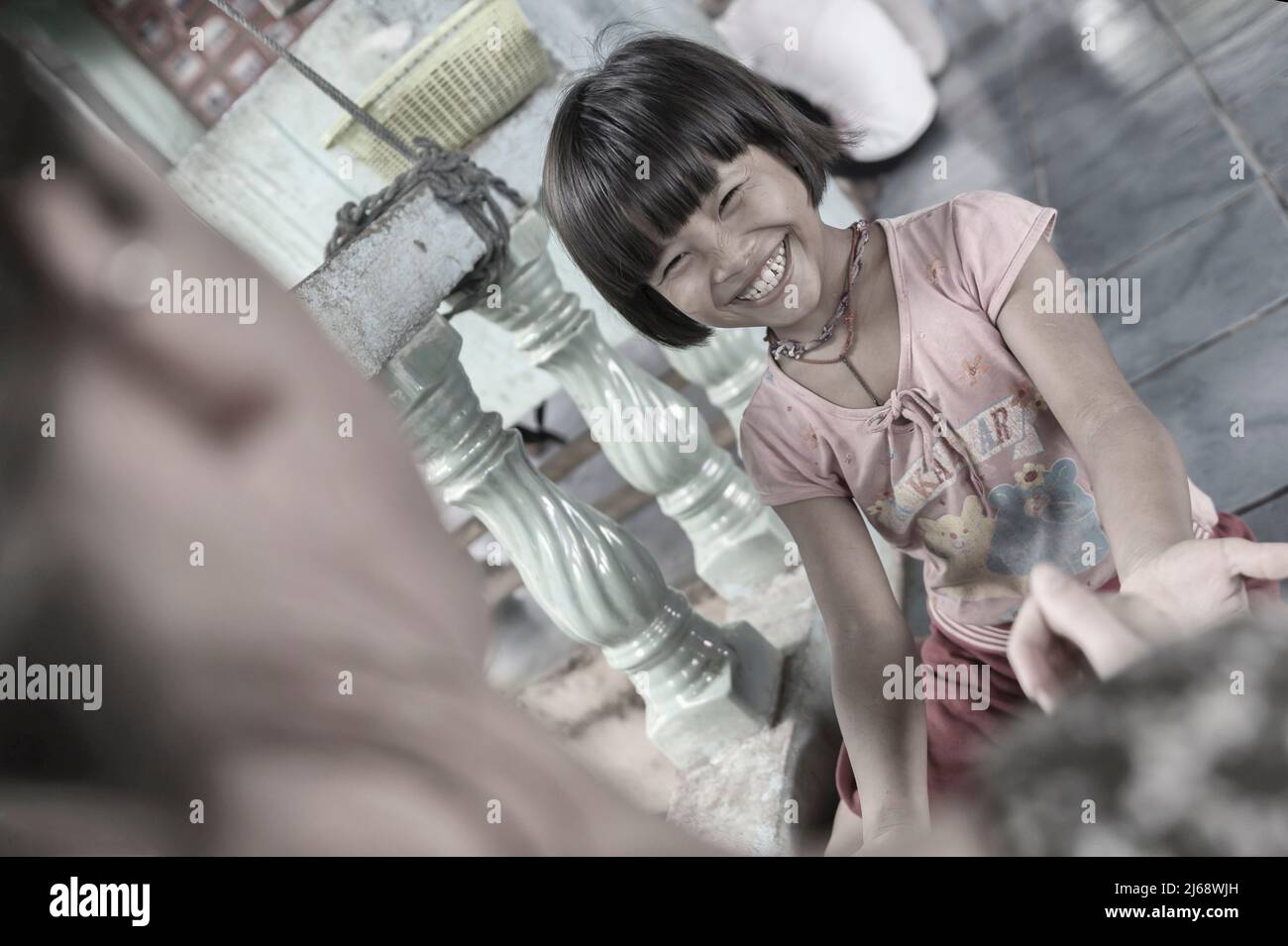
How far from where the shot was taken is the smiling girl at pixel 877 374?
0.62 metres

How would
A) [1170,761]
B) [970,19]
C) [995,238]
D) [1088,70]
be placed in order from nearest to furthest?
[1170,761] < [995,238] < [1088,70] < [970,19]

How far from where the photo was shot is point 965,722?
774 mm

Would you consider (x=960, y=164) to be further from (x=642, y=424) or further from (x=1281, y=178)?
(x=642, y=424)

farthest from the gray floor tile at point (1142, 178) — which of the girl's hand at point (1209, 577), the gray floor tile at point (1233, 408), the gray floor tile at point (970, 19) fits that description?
the girl's hand at point (1209, 577)

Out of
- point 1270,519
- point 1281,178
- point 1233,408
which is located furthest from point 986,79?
point 1270,519

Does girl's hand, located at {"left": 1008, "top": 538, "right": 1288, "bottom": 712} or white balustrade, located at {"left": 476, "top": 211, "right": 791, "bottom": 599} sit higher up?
white balustrade, located at {"left": 476, "top": 211, "right": 791, "bottom": 599}

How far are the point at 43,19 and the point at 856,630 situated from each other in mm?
2499

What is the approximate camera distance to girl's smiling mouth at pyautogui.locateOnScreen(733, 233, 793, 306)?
643mm

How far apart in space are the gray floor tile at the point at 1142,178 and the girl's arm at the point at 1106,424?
909 mm

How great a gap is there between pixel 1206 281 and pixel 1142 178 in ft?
1.29

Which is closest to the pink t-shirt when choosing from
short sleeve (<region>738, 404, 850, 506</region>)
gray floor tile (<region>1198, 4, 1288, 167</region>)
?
short sleeve (<region>738, 404, 850, 506</region>)

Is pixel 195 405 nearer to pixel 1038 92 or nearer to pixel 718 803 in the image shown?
Result: pixel 718 803

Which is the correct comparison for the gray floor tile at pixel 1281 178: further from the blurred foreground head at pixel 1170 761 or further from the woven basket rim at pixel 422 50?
the blurred foreground head at pixel 1170 761

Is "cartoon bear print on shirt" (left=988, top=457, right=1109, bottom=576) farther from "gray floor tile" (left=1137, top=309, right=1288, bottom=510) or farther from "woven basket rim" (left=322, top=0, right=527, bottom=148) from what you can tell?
"woven basket rim" (left=322, top=0, right=527, bottom=148)
